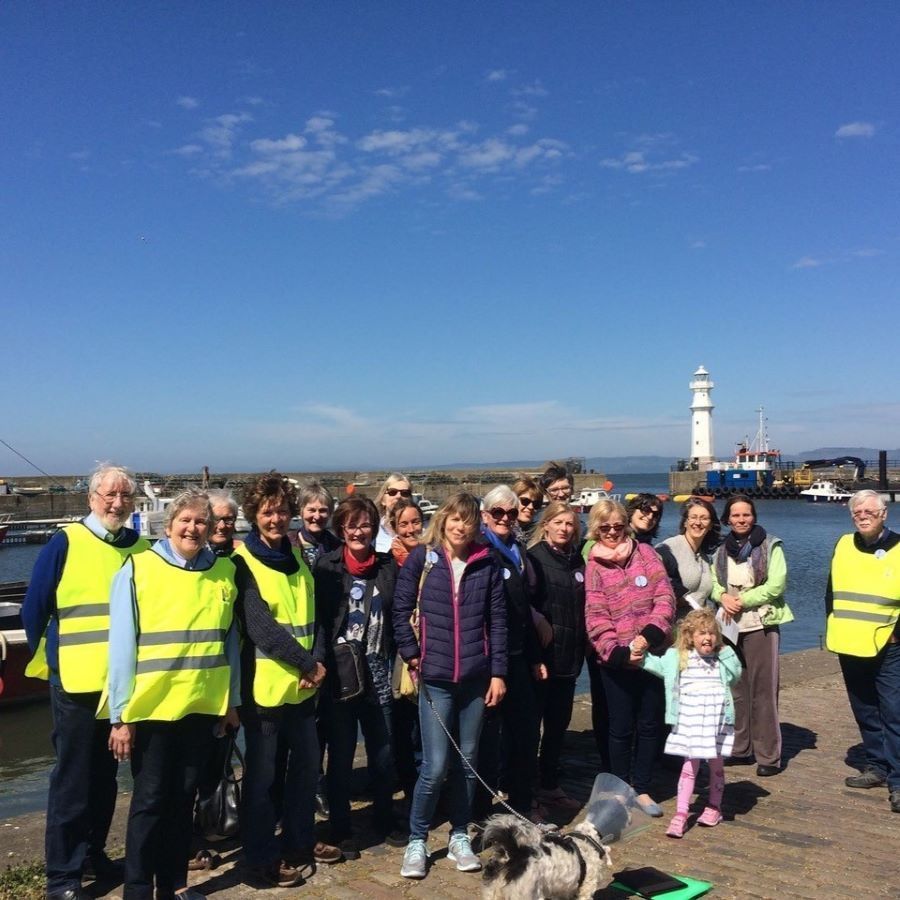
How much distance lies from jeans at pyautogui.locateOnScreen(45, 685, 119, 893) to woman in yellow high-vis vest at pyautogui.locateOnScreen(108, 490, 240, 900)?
391 mm

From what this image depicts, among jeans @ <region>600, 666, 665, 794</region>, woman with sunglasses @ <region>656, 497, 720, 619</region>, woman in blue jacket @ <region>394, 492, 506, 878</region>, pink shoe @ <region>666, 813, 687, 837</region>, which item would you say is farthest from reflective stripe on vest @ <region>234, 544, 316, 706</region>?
woman with sunglasses @ <region>656, 497, 720, 619</region>

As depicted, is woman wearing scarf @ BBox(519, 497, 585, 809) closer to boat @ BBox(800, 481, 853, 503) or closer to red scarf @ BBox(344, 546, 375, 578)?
red scarf @ BBox(344, 546, 375, 578)

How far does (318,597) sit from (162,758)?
114cm

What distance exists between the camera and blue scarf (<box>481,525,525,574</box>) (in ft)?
15.5

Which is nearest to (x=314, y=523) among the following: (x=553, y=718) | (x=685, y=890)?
(x=553, y=718)

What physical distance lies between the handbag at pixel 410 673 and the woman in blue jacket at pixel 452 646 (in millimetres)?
11

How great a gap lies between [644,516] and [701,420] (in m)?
79.9

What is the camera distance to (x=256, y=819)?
4.04m

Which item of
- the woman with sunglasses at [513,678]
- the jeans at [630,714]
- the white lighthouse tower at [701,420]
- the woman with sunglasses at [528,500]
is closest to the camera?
the woman with sunglasses at [513,678]

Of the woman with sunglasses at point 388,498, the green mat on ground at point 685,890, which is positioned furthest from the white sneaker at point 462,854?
the woman with sunglasses at point 388,498

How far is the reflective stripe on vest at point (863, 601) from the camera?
537 cm

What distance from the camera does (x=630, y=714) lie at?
5105mm

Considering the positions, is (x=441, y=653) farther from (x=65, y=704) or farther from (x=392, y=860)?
(x=65, y=704)

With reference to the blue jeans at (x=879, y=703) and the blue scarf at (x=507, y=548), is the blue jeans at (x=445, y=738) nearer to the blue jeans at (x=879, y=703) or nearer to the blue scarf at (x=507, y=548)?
the blue scarf at (x=507, y=548)
